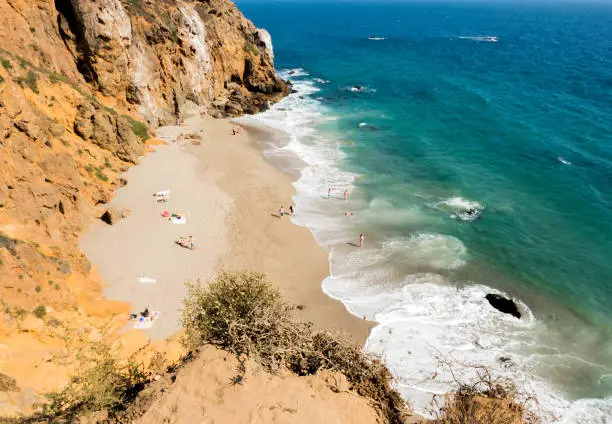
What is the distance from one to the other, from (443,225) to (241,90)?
124ft

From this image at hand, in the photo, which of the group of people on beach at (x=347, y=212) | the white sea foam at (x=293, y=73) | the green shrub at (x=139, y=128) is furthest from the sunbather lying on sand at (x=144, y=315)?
the white sea foam at (x=293, y=73)

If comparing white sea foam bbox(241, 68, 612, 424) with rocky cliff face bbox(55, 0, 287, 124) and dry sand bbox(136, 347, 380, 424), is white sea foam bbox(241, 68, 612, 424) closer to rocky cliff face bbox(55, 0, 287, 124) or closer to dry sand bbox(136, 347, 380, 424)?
dry sand bbox(136, 347, 380, 424)

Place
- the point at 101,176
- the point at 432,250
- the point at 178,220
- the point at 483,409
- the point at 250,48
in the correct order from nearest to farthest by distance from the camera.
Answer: the point at 483,409
the point at 432,250
the point at 178,220
the point at 101,176
the point at 250,48

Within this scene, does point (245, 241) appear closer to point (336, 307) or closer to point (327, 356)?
point (336, 307)

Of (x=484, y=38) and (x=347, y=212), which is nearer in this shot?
(x=347, y=212)

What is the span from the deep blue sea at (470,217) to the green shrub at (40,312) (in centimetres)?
1331

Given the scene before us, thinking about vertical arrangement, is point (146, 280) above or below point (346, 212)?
above

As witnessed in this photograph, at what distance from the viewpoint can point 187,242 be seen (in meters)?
22.3

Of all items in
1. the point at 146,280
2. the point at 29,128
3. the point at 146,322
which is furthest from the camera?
the point at 29,128

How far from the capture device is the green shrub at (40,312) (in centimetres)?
1387

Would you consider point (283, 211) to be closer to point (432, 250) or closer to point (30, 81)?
point (432, 250)

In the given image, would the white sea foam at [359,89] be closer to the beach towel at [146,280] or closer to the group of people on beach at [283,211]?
the group of people on beach at [283,211]

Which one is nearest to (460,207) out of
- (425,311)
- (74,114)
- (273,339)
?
(425,311)

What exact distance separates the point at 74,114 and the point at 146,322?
62.1ft
